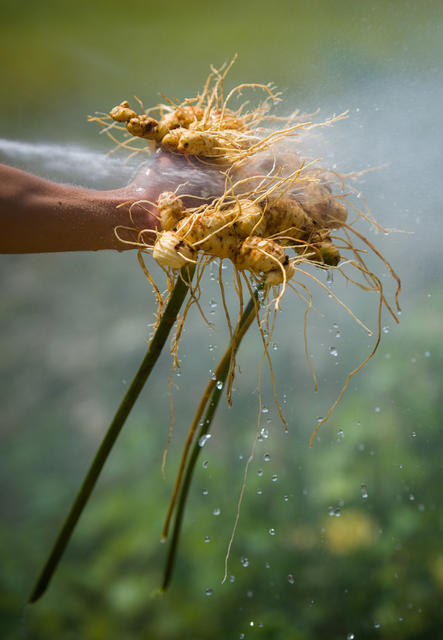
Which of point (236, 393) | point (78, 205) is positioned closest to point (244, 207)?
point (78, 205)

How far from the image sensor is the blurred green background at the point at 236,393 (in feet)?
1.64

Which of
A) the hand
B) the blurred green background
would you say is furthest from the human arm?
the blurred green background

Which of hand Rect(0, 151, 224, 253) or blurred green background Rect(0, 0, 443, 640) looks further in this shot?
blurred green background Rect(0, 0, 443, 640)

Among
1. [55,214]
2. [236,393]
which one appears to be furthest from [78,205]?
[236,393]

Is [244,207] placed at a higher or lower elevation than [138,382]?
higher

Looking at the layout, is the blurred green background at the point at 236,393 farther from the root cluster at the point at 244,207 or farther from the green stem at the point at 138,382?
the green stem at the point at 138,382

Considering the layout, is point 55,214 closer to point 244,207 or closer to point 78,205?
point 78,205

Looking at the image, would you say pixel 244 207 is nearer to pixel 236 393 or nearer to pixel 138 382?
pixel 138 382

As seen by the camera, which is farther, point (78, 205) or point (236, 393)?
point (236, 393)

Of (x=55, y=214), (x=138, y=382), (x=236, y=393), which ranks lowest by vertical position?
(x=236, y=393)

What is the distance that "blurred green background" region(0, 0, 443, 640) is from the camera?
0.50 m

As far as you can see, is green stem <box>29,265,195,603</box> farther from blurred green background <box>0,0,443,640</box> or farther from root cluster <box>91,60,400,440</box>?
blurred green background <box>0,0,443,640</box>

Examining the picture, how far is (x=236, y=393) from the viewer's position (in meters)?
0.68

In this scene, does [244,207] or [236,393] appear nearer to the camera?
[244,207]
